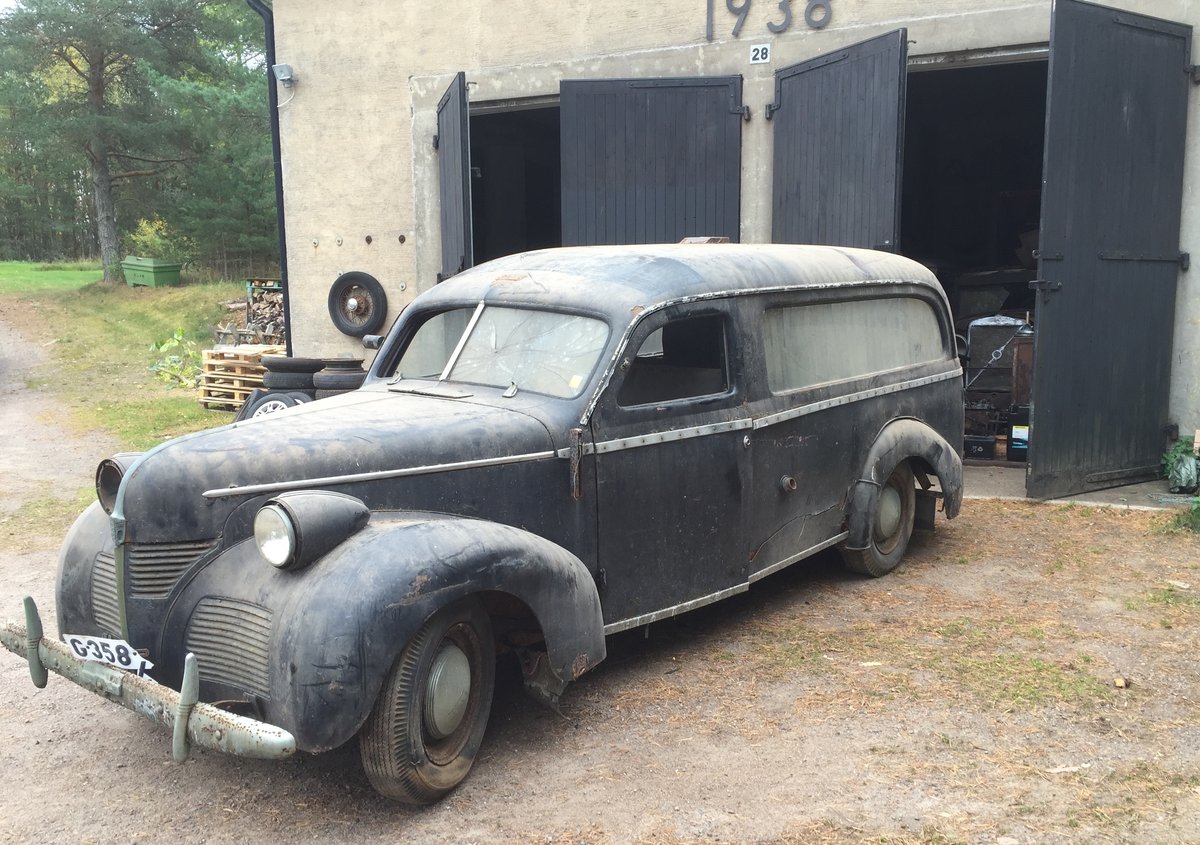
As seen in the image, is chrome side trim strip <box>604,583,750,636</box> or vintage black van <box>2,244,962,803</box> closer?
vintage black van <box>2,244,962,803</box>

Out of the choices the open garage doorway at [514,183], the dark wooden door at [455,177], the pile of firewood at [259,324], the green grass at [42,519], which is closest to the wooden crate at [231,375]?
the open garage doorway at [514,183]

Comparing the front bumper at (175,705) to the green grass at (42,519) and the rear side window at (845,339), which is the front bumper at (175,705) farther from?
the green grass at (42,519)

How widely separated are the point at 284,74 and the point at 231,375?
3.78m

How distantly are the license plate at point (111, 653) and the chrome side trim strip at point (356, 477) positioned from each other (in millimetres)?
542

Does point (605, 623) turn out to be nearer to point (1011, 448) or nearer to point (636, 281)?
point (636, 281)

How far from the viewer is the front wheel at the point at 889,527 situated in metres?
5.45

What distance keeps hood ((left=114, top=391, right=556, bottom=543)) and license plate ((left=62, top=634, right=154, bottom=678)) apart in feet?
1.11

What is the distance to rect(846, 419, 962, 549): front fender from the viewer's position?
207 inches

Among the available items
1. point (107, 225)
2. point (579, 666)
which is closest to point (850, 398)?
point (579, 666)

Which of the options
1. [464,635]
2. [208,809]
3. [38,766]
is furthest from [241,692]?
[38,766]

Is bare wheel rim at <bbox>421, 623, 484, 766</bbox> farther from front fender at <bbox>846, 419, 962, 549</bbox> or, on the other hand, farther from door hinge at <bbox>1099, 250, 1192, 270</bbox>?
door hinge at <bbox>1099, 250, 1192, 270</bbox>

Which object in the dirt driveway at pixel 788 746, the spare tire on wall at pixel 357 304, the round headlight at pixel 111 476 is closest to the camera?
the dirt driveway at pixel 788 746

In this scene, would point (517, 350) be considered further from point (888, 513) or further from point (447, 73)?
point (447, 73)

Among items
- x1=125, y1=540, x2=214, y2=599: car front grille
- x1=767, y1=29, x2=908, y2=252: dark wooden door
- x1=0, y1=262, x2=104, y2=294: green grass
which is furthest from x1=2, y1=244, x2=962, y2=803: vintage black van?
x1=0, y1=262, x2=104, y2=294: green grass
